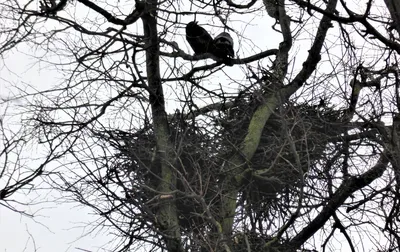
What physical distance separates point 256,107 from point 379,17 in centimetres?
256

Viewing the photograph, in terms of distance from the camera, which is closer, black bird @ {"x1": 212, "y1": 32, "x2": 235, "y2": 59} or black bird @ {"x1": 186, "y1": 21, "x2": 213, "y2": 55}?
black bird @ {"x1": 212, "y1": 32, "x2": 235, "y2": 59}

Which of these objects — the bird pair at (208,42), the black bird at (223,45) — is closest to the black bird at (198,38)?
the bird pair at (208,42)

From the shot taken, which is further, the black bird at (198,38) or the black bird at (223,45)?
the black bird at (198,38)

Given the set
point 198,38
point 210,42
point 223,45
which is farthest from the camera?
point 210,42

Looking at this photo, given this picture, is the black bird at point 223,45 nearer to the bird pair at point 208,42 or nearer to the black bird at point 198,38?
the bird pair at point 208,42

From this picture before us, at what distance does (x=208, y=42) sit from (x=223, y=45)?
0.30m

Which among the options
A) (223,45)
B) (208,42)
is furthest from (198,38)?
(223,45)

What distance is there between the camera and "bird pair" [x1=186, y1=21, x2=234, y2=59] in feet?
25.6

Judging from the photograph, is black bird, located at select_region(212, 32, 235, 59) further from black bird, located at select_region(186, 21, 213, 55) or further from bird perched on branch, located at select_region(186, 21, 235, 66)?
black bird, located at select_region(186, 21, 213, 55)

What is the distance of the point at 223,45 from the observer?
7.77m

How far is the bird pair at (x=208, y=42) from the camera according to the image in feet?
25.6

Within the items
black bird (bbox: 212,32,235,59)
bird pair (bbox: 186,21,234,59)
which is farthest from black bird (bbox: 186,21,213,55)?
black bird (bbox: 212,32,235,59)

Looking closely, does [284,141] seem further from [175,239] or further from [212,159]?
[175,239]

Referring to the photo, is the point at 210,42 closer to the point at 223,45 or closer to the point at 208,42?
the point at 208,42
